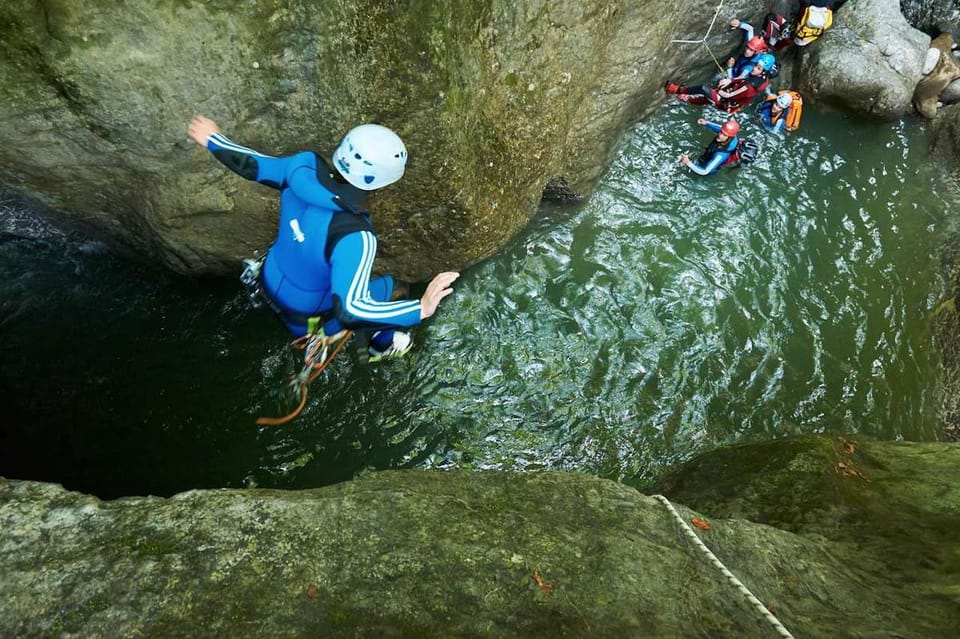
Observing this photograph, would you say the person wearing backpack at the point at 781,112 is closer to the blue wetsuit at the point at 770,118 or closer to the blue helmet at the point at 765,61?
the blue wetsuit at the point at 770,118

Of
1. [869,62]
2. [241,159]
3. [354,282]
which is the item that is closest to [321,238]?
[354,282]

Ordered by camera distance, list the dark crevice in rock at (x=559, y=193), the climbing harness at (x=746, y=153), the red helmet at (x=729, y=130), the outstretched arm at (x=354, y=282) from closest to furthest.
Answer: the outstretched arm at (x=354, y=282) → the dark crevice in rock at (x=559, y=193) → the red helmet at (x=729, y=130) → the climbing harness at (x=746, y=153)

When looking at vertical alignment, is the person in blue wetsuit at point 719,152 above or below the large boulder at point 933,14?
below

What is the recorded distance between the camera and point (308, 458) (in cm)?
476

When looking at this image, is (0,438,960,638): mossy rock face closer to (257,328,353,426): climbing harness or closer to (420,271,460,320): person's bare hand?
(420,271,460,320): person's bare hand

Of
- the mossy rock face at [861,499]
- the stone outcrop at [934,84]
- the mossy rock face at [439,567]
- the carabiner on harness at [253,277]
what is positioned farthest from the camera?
the stone outcrop at [934,84]

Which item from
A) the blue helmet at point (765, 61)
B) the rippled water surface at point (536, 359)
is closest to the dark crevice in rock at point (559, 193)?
the rippled water surface at point (536, 359)

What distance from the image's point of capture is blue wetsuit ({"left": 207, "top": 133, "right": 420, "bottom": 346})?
3.46m

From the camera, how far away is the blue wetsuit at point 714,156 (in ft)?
23.3

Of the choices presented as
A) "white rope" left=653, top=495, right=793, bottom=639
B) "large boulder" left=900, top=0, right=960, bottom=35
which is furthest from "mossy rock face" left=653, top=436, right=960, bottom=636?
"large boulder" left=900, top=0, right=960, bottom=35

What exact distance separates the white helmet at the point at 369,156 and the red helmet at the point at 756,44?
6.56m

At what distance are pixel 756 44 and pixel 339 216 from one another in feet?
23.2

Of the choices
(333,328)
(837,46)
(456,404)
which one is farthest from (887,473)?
(837,46)

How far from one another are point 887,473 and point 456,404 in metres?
3.27
